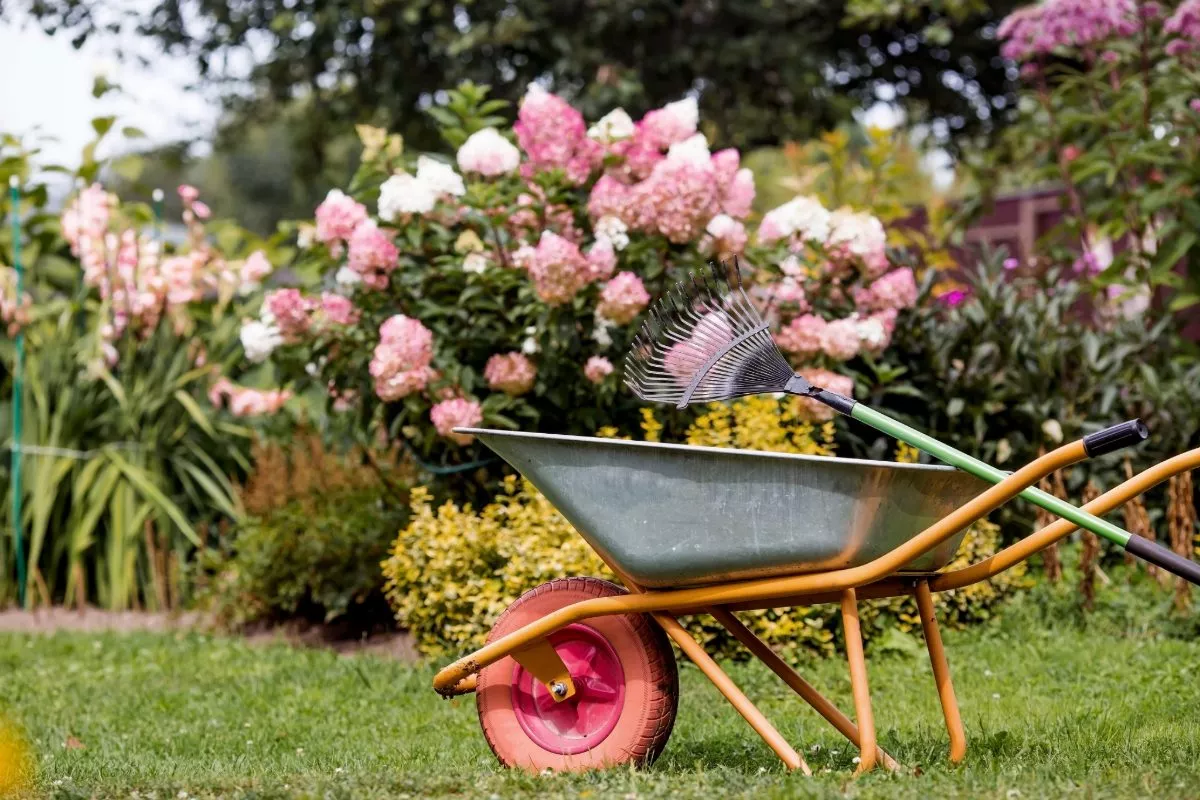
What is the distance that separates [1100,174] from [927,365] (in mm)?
1884

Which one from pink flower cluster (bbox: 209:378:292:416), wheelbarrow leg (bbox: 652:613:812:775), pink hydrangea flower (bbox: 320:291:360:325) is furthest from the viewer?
pink flower cluster (bbox: 209:378:292:416)

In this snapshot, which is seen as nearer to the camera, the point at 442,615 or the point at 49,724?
the point at 49,724

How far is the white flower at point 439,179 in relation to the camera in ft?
15.7

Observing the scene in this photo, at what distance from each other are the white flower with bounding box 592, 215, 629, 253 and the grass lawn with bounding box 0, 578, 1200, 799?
1.41 m

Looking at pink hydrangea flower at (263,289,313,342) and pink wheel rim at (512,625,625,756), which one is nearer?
pink wheel rim at (512,625,625,756)

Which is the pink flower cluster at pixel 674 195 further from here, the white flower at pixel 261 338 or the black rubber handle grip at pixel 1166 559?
the black rubber handle grip at pixel 1166 559

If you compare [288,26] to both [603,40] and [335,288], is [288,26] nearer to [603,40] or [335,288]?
[603,40]

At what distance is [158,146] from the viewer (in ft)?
35.7

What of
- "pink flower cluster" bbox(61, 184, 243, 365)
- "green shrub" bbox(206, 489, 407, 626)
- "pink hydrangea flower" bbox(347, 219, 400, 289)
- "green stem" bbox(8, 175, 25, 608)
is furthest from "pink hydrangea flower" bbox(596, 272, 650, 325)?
"green stem" bbox(8, 175, 25, 608)

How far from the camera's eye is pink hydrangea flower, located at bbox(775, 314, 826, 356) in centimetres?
483

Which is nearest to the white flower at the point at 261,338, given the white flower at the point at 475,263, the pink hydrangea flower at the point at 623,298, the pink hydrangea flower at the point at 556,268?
the white flower at the point at 475,263

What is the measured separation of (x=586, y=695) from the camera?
3.00m

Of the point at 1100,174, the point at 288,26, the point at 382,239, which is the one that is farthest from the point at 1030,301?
the point at 288,26

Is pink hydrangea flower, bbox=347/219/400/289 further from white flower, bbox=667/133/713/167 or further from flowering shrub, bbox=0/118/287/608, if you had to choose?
flowering shrub, bbox=0/118/287/608
